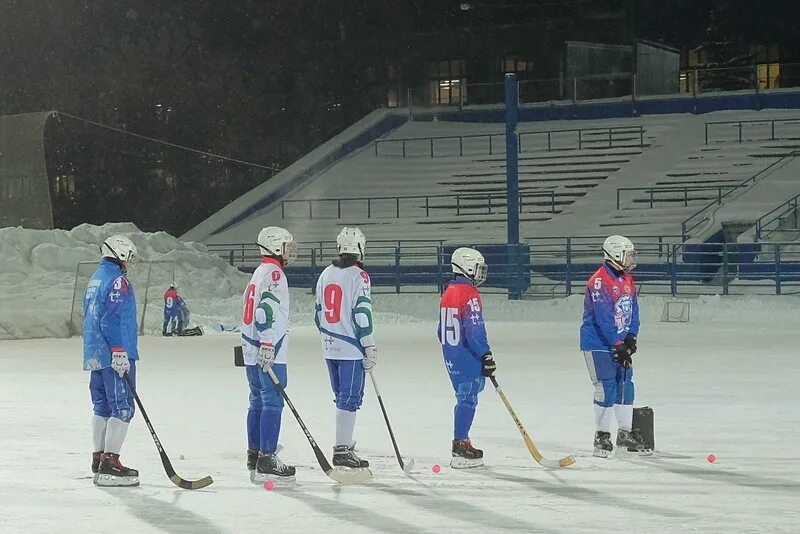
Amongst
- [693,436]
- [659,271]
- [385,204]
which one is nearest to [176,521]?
[693,436]

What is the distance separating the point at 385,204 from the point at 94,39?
10220 millimetres

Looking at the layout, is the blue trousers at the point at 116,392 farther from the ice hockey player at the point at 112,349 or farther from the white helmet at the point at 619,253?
the white helmet at the point at 619,253

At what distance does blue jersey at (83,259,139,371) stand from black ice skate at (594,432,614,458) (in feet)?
11.8

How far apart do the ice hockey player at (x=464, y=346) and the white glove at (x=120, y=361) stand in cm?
235

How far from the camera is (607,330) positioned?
1052 centimetres

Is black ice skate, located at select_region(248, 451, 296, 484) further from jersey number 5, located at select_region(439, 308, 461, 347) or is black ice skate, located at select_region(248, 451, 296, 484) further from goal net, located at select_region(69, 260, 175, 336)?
goal net, located at select_region(69, 260, 175, 336)

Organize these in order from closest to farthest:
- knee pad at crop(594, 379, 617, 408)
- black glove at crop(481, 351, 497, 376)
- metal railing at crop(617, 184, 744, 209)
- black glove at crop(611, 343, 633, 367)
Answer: black glove at crop(481, 351, 497, 376), black glove at crop(611, 343, 633, 367), knee pad at crop(594, 379, 617, 408), metal railing at crop(617, 184, 744, 209)

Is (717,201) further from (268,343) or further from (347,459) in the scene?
(268,343)

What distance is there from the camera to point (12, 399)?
49.0ft

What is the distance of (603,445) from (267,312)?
2.94 meters

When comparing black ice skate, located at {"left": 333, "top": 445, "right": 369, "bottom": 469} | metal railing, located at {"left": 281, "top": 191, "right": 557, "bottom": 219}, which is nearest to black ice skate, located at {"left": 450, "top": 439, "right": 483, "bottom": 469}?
black ice skate, located at {"left": 333, "top": 445, "right": 369, "bottom": 469}

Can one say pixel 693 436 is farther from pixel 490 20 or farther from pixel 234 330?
pixel 490 20

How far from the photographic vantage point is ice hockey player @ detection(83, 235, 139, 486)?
924 cm

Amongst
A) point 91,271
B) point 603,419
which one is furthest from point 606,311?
point 91,271
